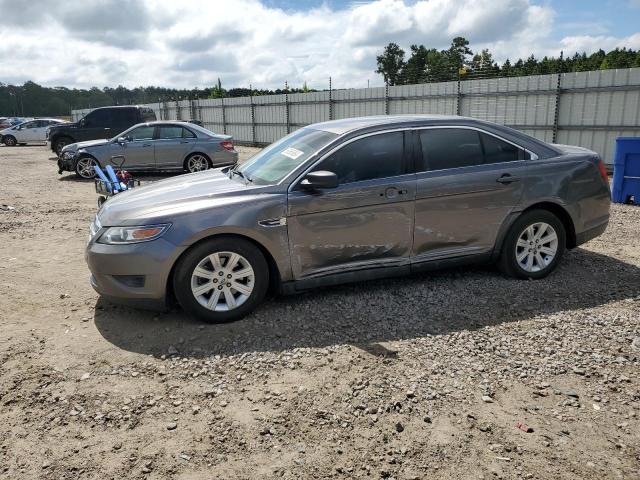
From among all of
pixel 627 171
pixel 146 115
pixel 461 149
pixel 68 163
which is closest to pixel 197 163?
pixel 68 163

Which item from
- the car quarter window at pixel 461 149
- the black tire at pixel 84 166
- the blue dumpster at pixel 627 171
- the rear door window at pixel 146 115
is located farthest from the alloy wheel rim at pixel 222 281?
the rear door window at pixel 146 115

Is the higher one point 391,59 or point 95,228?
point 391,59

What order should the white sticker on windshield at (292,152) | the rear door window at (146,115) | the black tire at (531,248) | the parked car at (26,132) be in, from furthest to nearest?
the parked car at (26,132) → the rear door window at (146,115) → the black tire at (531,248) → the white sticker on windshield at (292,152)

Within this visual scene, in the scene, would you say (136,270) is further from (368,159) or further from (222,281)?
(368,159)

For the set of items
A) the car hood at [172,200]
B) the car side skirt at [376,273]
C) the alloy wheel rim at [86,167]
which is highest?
the car hood at [172,200]

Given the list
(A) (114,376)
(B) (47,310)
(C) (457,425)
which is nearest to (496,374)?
(C) (457,425)

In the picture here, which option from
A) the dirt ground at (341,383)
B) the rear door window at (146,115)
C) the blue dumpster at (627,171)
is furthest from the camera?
the rear door window at (146,115)

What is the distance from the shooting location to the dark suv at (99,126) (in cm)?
1828

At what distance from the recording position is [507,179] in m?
4.79

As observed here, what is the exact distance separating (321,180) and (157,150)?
33.7 feet

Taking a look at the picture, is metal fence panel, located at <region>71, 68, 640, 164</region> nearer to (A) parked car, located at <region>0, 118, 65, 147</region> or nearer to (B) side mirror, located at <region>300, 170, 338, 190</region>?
(B) side mirror, located at <region>300, 170, 338, 190</region>

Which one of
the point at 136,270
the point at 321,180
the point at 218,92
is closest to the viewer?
the point at 136,270

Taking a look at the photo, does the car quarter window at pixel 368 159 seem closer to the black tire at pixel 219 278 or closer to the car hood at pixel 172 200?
the car hood at pixel 172 200

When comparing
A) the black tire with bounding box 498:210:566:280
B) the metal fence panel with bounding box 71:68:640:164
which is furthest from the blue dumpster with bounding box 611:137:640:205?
the black tire with bounding box 498:210:566:280
